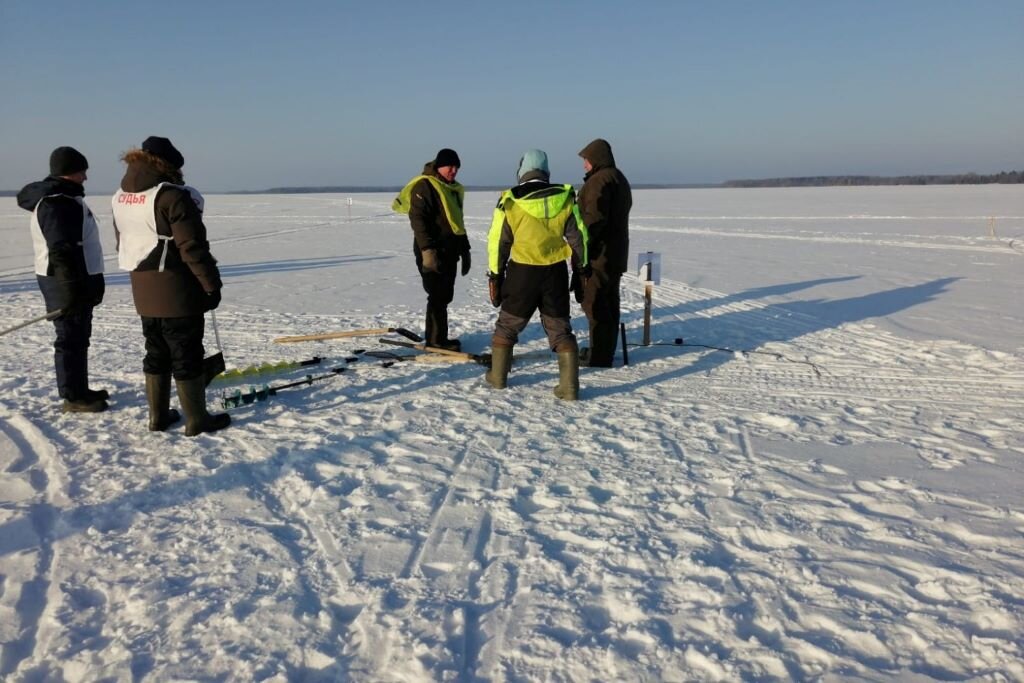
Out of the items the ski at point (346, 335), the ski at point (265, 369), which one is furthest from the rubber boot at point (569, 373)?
the ski at point (265, 369)

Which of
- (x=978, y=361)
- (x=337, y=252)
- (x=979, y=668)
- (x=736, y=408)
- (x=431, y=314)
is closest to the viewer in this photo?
(x=979, y=668)

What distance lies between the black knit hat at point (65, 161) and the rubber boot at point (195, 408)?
1602 mm

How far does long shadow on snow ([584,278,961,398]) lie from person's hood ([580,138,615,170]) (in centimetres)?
180

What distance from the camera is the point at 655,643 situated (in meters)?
2.32

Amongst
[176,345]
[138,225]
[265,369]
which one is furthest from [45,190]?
[265,369]

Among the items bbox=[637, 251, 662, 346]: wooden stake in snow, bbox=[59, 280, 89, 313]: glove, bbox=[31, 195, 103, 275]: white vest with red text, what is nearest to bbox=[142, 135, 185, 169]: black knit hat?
bbox=[31, 195, 103, 275]: white vest with red text

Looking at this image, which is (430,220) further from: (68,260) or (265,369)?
(68,260)

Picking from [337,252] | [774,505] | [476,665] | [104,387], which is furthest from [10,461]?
[337,252]

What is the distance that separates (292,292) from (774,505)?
823cm

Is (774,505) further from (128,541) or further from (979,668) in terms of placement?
(128,541)

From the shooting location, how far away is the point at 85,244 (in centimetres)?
438

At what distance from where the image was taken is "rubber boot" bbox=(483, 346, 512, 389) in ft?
16.6

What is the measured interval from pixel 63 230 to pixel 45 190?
0.27 meters

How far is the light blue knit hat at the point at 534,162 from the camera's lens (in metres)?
4.77
